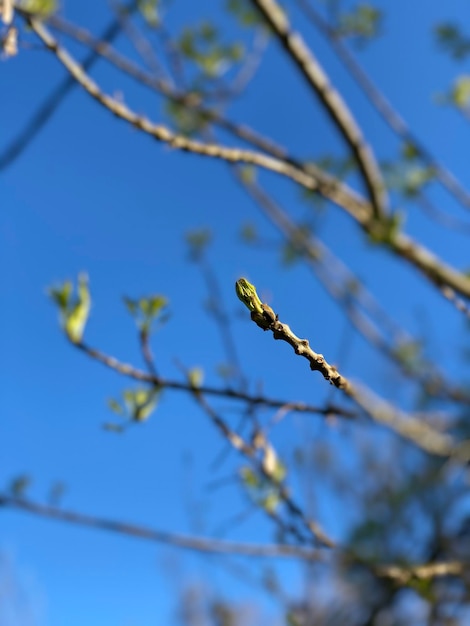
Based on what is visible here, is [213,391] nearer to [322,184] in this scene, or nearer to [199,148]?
[199,148]

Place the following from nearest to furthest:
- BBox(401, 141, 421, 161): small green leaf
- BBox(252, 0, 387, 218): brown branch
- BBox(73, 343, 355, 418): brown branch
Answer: BBox(73, 343, 355, 418): brown branch
BBox(252, 0, 387, 218): brown branch
BBox(401, 141, 421, 161): small green leaf

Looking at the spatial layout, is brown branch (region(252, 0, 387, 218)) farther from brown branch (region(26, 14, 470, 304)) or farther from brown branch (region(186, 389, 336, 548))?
brown branch (region(186, 389, 336, 548))

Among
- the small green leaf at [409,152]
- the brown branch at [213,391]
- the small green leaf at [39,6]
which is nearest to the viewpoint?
the brown branch at [213,391]

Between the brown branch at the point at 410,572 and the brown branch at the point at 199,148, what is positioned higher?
the brown branch at the point at 199,148

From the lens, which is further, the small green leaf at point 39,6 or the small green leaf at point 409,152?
the small green leaf at point 409,152

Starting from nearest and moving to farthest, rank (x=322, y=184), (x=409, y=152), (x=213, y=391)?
(x=213, y=391) → (x=322, y=184) → (x=409, y=152)

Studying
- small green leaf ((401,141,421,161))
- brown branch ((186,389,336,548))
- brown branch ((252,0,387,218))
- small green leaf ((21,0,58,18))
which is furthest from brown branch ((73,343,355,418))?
small green leaf ((401,141,421,161))

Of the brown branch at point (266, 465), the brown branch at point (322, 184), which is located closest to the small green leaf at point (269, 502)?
the brown branch at point (266, 465)

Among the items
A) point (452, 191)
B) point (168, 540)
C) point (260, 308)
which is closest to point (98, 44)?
point (168, 540)

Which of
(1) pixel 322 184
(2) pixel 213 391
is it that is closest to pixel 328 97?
(1) pixel 322 184

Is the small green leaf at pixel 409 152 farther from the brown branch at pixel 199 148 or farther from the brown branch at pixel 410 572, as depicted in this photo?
the brown branch at pixel 410 572
